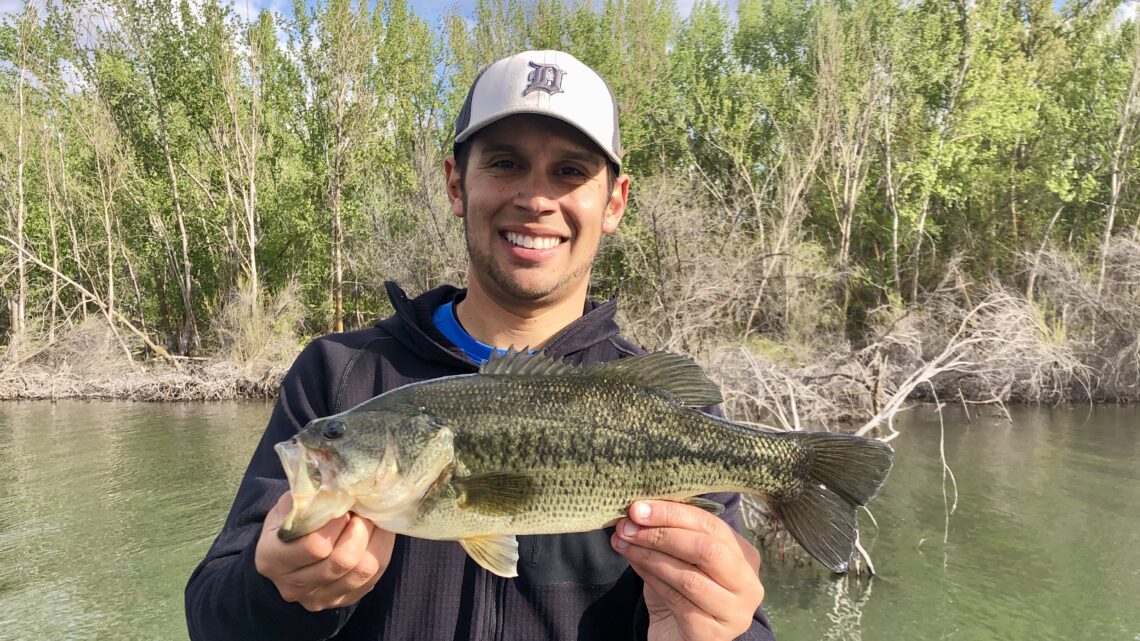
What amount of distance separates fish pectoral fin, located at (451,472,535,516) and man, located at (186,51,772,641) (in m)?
0.23

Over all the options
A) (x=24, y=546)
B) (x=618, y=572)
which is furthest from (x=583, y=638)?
(x=24, y=546)

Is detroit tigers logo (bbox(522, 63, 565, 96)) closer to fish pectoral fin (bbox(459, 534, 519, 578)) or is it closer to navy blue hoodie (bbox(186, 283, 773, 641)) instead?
navy blue hoodie (bbox(186, 283, 773, 641))

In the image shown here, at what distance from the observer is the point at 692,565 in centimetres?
187

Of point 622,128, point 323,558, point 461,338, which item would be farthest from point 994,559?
point 622,128

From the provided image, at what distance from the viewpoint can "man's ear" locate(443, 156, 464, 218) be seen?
2657mm

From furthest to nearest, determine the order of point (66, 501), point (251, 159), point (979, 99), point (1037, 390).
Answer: point (251, 159) < point (979, 99) < point (1037, 390) < point (66, 501)

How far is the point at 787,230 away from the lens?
2239cm

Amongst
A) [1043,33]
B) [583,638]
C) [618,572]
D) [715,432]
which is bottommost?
[583,638]

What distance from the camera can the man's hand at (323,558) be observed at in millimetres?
1667

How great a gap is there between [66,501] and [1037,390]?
2101cm

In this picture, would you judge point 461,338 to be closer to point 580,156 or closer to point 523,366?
point 523,366

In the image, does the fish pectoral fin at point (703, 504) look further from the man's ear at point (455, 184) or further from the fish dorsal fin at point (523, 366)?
the man's ear at point (455, 184)

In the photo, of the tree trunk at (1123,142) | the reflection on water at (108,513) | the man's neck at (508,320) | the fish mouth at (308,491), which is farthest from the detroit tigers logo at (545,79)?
the tree trunk at (1123,142)

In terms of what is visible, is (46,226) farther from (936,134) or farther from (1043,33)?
(1043,33)
